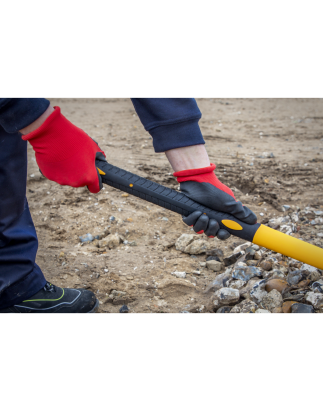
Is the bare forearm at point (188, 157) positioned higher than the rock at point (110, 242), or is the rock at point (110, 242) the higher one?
the bare forearm at point (188, 157)

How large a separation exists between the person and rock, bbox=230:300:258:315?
41cm

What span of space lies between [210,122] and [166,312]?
127 inches

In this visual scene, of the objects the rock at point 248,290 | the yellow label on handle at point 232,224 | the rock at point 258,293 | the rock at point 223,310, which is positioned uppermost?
the yellow label on handle at point 232,224

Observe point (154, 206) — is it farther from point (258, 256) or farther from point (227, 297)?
point (227, 297)

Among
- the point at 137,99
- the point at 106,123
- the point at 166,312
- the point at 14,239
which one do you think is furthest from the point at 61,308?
the point at 106,123

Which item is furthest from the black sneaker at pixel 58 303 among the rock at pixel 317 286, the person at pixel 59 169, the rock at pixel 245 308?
the rock at pixel 317 286

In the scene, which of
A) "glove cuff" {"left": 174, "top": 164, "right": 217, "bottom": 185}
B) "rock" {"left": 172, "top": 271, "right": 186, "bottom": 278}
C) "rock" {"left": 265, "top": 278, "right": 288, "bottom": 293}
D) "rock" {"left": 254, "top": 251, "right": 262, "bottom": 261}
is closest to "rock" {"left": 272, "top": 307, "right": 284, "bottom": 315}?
"rock" {"left": 265, "top": 278, "right": 288, "bottom": 293}

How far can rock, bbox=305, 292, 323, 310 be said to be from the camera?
172 centimetres

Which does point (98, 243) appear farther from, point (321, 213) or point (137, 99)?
point (321, 213)

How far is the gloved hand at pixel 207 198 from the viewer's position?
1631 millimetres

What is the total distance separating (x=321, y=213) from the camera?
2.62m

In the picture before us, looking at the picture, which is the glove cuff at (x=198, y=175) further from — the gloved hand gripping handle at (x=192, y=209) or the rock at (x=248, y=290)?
the rock at (x=248, y=290)

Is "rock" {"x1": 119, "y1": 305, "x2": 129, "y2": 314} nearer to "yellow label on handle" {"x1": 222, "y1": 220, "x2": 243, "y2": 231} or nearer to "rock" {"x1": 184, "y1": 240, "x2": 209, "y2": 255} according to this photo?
"rock" {"x1": 184, "y1": 240, "x2": 209, "y2": 255}

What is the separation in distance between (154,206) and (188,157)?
1.29 meters
